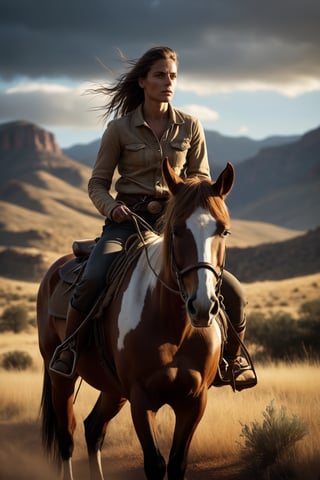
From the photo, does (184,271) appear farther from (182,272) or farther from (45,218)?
(45,218)

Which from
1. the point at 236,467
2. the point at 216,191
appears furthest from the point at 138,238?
the point at 236,467

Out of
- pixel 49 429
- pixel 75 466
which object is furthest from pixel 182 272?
pixel 75 466

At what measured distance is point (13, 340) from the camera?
24.0m

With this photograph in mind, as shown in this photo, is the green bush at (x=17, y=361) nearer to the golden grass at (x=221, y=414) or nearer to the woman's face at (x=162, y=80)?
the golden grass at (x=221, y=414)

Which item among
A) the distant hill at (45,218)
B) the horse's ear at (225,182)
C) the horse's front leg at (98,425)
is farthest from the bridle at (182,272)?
the distant hill at (45,218)

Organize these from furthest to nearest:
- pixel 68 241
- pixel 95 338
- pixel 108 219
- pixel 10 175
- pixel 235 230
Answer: pixel 10 175, pixel 235 230, pixel 68 241, pixel 108 219, pixel 95 338

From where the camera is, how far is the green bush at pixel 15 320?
90.0ft

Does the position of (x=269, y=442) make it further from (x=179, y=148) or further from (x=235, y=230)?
(x=235, y=230)

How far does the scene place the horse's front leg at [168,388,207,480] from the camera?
5.17 metres

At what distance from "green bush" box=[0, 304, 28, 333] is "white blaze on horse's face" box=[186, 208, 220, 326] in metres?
23.7

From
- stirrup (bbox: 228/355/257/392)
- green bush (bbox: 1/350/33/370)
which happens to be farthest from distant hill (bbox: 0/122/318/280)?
stirrup (bbox: 228/355/257/392)

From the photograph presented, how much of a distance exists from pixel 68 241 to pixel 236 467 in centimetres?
8905

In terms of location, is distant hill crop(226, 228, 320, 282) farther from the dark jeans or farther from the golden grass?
the dark jeans

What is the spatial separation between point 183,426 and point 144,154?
2.22 meters
